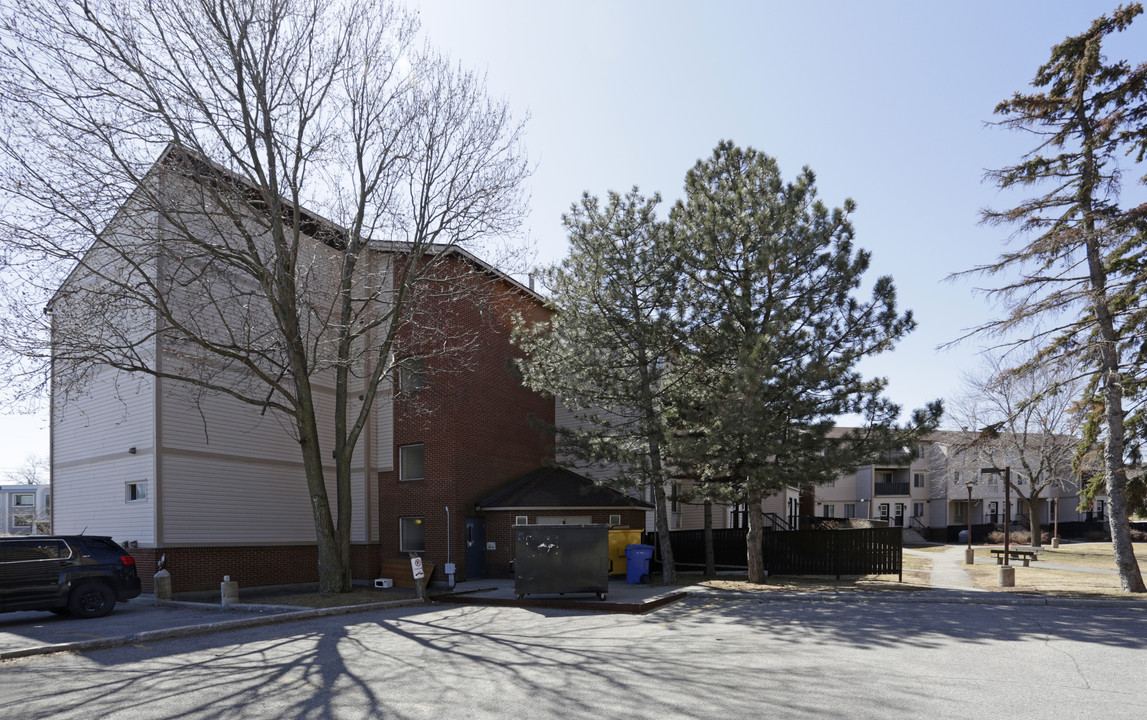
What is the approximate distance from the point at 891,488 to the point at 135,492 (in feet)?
190

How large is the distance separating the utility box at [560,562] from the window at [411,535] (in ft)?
24.3

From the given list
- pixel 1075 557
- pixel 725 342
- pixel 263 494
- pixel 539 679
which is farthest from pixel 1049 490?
pixel 539 679

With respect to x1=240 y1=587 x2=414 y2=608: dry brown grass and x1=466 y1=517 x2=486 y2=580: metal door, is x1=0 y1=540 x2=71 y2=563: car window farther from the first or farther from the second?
x1=466 y1=517 x2=486 y2=580: metal door

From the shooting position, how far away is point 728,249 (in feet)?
60.8

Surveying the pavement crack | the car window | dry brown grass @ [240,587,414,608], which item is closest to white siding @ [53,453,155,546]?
the car window

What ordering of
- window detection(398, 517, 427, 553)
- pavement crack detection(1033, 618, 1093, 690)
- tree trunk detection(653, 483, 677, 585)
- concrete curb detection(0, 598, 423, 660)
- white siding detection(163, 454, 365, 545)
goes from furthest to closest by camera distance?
window detection(398, 517, 427, 553) < tree trunk detection(653, 483, 677, 585) < white siding detection(163, 454, 365, 545) < concrete curb detection(0, 598, 423, 660) < pavement crack detection(1033, 618, 1093, 690)

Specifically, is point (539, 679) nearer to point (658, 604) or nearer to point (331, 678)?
point (331, 678)

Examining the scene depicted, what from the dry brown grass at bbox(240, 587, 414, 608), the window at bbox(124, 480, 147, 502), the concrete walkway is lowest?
the concrete walkway

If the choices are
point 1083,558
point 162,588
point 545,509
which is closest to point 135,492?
point 162,588

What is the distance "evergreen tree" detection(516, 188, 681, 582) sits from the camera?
1925cm

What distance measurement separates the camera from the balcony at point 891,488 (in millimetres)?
63000

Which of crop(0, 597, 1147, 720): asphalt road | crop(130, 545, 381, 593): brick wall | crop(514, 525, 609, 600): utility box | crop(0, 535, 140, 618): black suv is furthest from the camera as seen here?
crop(130, 545, 381, 593): brick wall

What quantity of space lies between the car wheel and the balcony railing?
59053 millimetres

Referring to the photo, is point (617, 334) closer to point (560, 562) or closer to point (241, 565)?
point (560, 562)
